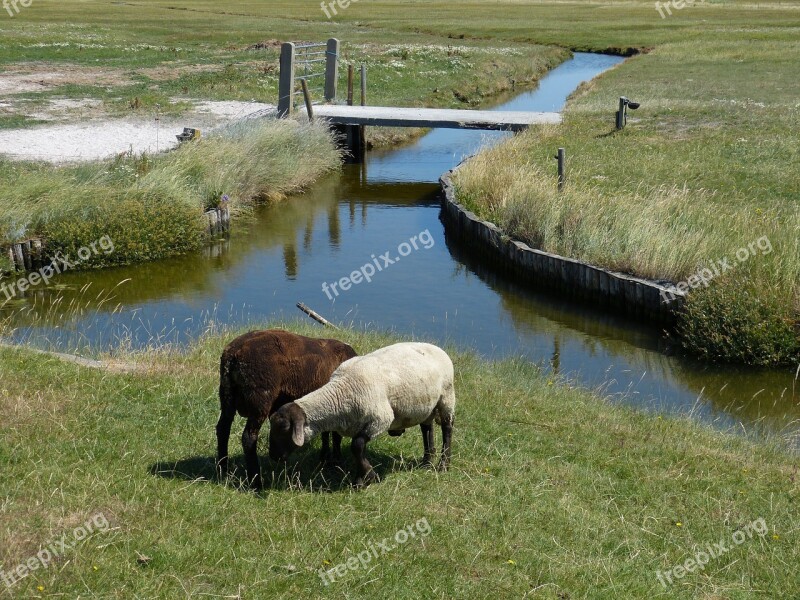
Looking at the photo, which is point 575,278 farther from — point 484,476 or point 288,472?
point 288,472

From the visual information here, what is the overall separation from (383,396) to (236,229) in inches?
621

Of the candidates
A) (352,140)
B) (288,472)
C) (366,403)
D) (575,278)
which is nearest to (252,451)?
(288,472)

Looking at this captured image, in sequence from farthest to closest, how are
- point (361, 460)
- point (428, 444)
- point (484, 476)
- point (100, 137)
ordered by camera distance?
point (100, 137) < point (428, 444) < point (484, 476) < point (361, 460)

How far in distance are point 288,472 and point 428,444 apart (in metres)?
1.28

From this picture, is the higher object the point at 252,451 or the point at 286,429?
the point at 286,429

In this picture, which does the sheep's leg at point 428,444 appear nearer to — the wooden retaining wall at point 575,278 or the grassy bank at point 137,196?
the wooden retaining wall at point 575,278

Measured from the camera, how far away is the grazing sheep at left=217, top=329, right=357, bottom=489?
26.7 ft

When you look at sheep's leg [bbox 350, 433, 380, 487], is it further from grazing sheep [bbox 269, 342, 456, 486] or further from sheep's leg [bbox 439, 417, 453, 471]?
sheep's leg [bbox 439, 417, 453, 471]

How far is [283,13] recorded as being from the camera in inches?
3905

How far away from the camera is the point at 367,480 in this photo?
8.48 metres

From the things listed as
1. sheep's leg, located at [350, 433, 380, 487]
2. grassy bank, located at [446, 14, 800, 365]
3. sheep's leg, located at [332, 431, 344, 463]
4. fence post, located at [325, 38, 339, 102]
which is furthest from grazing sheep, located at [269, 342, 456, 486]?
fence post, located at [325, 38, 339, 102]

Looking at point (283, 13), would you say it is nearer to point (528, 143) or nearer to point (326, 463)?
point (528, 143)

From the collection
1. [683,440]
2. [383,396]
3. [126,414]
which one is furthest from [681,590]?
[126,414]

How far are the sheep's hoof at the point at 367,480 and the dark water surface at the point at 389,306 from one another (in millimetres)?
5868
